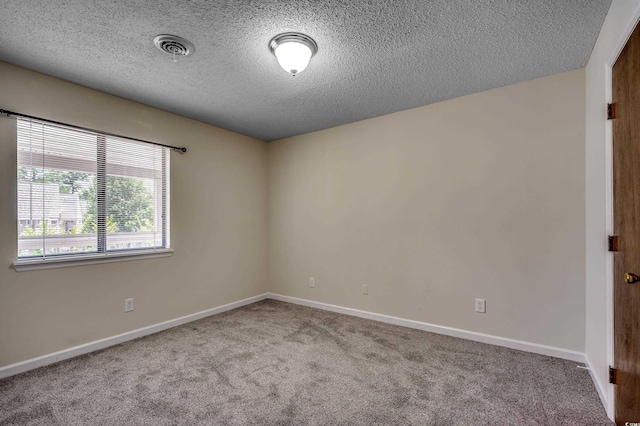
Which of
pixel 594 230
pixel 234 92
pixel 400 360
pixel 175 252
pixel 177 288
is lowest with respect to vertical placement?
pixel 400 360

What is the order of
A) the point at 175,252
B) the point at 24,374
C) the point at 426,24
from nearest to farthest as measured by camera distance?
the point at 426,24 → the point at 24,374 → the point at 175,252

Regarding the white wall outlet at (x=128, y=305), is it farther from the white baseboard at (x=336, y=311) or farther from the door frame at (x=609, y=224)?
the door frame at (x=609, y=224)

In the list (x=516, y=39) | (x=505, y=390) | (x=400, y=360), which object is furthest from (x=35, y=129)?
(x=505, y=390)

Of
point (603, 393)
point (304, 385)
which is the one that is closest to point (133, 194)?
point (304, 385)

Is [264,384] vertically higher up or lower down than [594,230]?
lower down

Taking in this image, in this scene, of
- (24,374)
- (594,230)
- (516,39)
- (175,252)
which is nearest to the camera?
(516,39)

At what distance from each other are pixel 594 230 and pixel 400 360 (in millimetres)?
1806

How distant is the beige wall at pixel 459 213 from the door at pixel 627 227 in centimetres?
89

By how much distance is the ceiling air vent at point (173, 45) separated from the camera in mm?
2039

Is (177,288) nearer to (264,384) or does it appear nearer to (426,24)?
(264,384)

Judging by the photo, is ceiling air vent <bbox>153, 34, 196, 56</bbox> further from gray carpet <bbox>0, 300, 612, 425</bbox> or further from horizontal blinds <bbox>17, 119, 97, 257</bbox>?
gray carpet <bbox>0, 300, 612, 425</bbox>

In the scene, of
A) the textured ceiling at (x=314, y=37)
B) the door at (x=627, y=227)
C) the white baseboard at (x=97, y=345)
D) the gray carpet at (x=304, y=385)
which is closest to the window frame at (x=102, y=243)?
the textured ceiling at (x=314, y=37)

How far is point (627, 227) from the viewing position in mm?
1604

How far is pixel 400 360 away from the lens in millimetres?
2584
